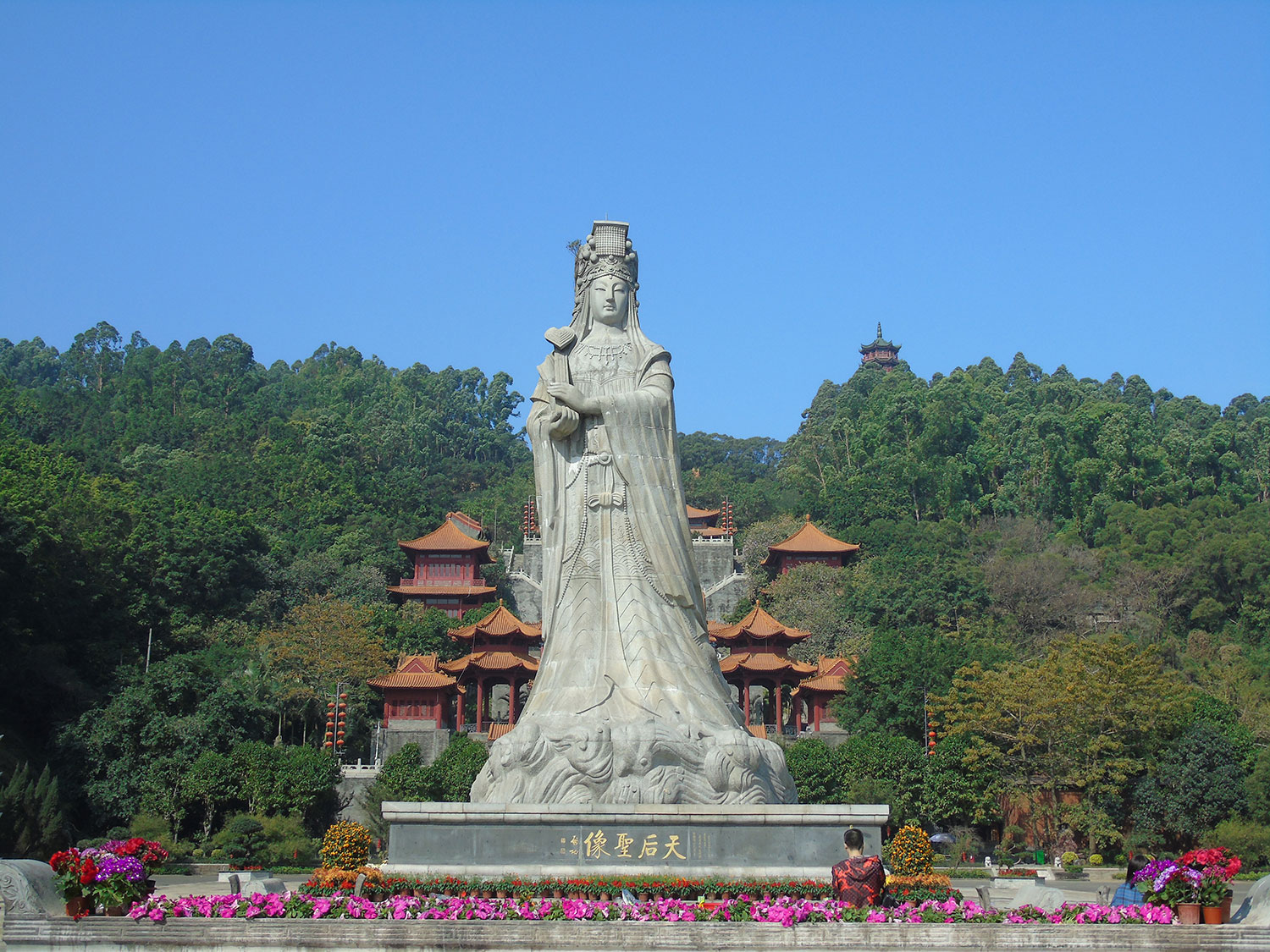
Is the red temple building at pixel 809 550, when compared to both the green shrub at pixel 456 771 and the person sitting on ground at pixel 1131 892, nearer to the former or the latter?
the green shrub at pixel 456 771

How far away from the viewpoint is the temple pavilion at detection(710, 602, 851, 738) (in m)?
36.0

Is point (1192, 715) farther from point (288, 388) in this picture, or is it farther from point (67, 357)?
point (67, 357)

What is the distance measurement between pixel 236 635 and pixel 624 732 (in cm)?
A: 2682

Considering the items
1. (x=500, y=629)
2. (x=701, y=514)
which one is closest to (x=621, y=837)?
(x=500, y=629)

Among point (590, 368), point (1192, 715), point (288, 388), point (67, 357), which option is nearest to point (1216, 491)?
point (1192, 715)

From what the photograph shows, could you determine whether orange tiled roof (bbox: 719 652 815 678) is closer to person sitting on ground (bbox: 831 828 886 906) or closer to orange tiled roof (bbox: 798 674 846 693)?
orange tiled roof (bbox: 798 674 846 693)

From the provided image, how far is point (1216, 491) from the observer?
163 feet

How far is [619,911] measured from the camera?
25.6 feet

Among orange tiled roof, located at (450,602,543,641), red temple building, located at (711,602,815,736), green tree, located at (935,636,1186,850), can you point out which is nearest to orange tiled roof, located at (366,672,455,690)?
orange tiled roof, located at (450,602,543,641)

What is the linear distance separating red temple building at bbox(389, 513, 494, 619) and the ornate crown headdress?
32.6m

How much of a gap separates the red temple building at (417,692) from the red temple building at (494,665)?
47 centimetres

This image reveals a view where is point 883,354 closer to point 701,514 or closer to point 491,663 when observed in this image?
point 701,514

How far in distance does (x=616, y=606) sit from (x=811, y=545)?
111 feet

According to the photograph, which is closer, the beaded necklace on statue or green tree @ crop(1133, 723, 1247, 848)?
the beaded necklace on statue
